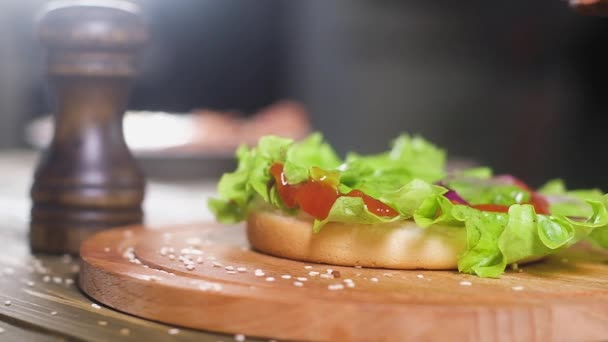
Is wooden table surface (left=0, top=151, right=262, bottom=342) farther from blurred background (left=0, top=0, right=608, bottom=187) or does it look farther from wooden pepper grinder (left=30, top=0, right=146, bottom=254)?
blurred background (left=0, top=0, right=608, bottom=187)

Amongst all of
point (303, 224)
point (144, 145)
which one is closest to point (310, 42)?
point (144, 145)

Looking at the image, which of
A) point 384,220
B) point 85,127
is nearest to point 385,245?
point 384,220

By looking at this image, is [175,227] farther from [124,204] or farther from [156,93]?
[156,93]

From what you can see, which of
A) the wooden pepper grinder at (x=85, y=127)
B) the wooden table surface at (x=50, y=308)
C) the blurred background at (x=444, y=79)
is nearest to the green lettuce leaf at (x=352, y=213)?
the wooden table surface at (x=50, y=308)

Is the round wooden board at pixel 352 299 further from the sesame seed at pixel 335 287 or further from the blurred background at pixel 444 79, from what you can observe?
the blurred background at pixel 444 79

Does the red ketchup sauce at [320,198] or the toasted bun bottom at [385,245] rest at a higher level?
the red ketchup sauce at [320,198]

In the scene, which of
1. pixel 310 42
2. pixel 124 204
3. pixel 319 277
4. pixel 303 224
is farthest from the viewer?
pixel 310 42

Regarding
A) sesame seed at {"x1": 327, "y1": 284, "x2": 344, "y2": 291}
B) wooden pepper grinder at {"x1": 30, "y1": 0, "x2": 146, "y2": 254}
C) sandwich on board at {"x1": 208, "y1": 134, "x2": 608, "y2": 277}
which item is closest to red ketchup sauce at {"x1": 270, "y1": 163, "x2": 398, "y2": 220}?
sandwich on board at {"x1": 208, "y1": 134, "x2": 608, "y2": 277}

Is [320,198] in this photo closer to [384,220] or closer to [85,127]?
[384,220]

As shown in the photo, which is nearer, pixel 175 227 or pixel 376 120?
pixel 175 227
